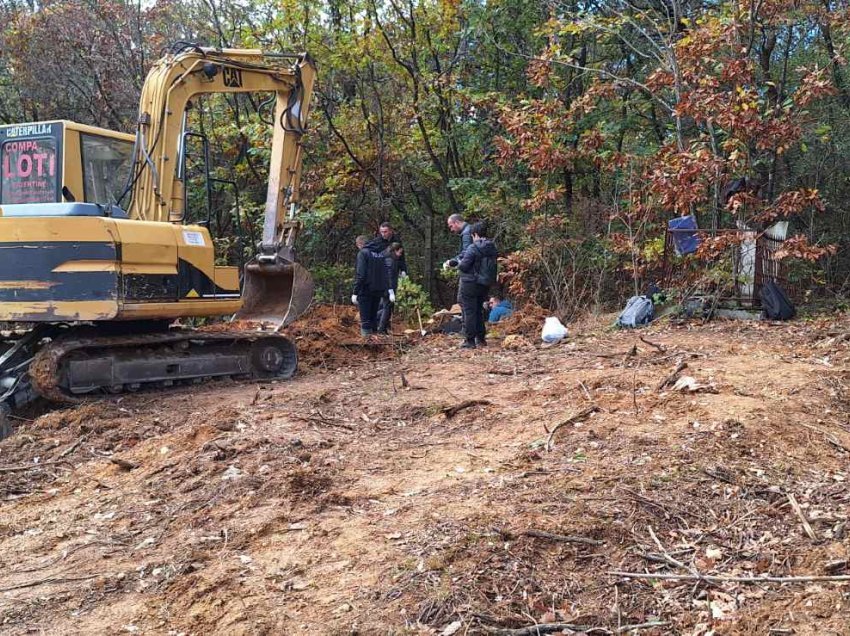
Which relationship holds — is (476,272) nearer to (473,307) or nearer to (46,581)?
(473,307)

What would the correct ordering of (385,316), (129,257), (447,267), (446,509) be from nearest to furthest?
(446,509) < (129,257) < (447,267) < (385,316)

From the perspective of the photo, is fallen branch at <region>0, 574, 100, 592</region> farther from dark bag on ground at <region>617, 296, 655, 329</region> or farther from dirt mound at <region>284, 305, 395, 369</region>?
dark bag on ground at <region>617, 296, 655, 329</region>

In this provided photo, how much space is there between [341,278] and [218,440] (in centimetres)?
1070

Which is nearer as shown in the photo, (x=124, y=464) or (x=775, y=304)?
(x=124, y=464)

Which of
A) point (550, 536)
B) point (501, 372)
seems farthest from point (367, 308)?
point (550, 536)

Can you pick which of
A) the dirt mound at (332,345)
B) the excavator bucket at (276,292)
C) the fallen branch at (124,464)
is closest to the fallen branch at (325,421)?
the fallen branch at (124,464)

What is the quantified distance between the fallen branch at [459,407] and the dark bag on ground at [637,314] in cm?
485

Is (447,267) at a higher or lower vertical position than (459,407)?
higher

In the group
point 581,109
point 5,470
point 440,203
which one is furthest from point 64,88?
point 5,470

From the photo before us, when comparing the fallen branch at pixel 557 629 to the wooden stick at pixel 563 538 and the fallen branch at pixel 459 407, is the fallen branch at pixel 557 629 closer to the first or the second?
the wooden stick at pixel 563 538

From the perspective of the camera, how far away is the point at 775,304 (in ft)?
35.6

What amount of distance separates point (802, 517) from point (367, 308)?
870cm

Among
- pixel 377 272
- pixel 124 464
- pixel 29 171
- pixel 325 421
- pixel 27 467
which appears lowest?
pixel 27 467

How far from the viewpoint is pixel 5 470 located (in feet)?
20.1
